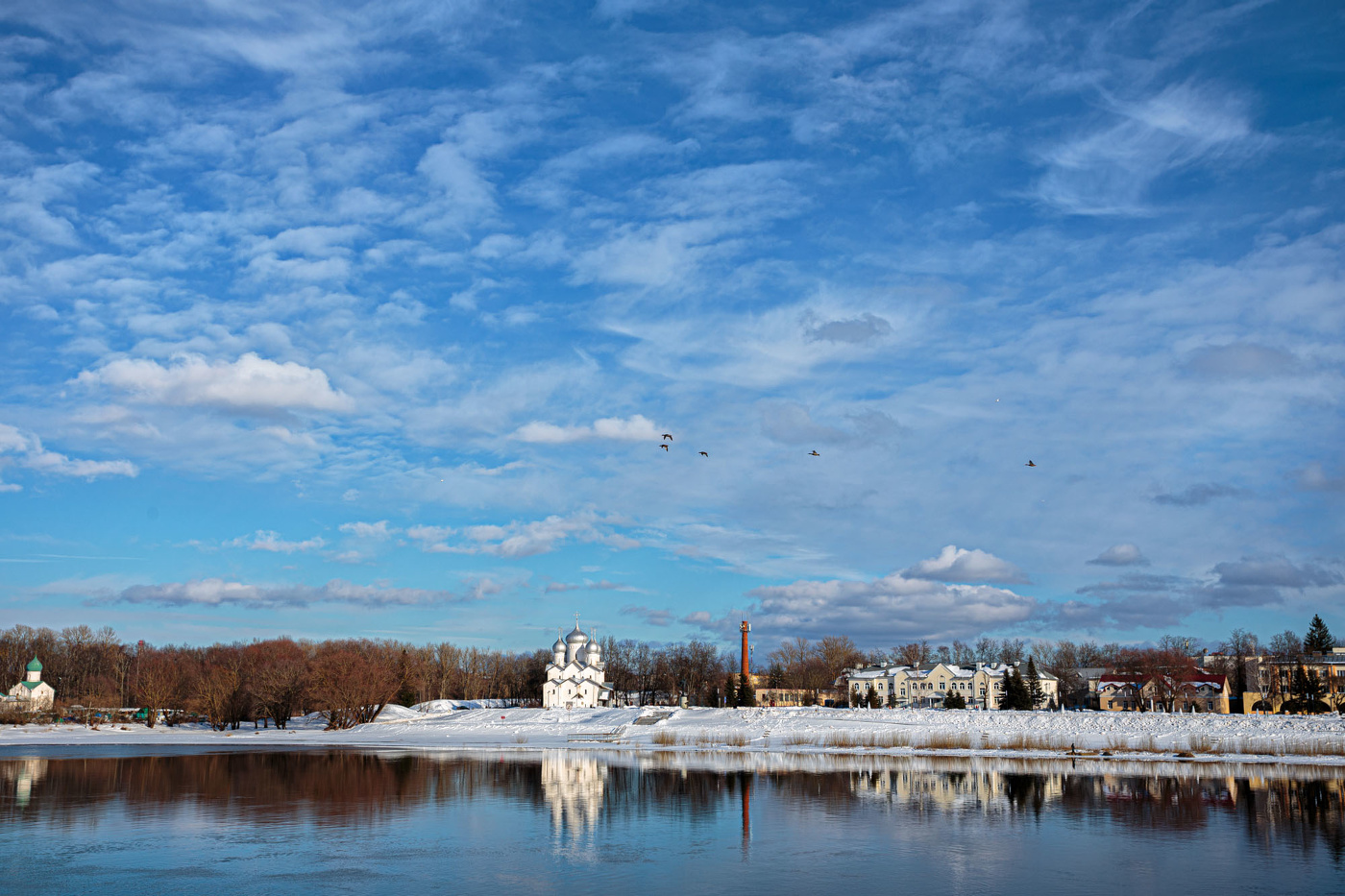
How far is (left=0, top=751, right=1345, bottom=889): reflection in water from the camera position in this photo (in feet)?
71.9

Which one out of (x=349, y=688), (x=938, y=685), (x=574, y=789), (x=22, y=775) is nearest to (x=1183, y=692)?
(x=938, y=685)

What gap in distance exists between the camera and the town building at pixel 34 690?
90375 millimetres

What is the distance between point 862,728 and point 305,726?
4571cm

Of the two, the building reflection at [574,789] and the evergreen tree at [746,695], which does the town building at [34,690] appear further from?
the building reflection at [574,789]

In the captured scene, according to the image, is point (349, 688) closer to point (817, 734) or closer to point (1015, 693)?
point (817, 734)

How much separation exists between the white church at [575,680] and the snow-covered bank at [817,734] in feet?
85.2

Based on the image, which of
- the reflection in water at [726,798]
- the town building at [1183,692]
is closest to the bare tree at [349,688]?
the reflection in water at [726,798]

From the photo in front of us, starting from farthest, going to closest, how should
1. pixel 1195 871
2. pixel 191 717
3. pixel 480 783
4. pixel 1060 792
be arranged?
pixel 191 717
pixel 480 783
pixel 1060 792
pixel 1195 871

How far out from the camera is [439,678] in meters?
125

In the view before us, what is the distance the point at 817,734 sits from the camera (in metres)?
54.3

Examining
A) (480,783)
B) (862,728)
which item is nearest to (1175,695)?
(862,728)

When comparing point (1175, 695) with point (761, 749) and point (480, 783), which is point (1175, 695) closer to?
point (761, 749)

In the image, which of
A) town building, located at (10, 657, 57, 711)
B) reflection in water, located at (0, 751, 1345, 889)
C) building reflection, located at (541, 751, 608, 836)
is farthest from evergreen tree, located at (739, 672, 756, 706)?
town building, located at (10, 657, 57, 711)

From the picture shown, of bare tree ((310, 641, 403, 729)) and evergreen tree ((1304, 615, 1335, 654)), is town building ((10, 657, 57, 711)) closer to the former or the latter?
bare tree ((310, 641, 403, 729))
